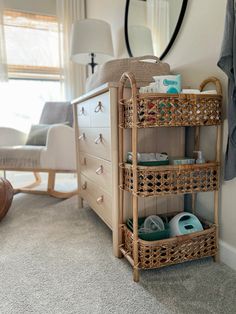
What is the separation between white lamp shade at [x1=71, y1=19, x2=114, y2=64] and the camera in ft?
6.81

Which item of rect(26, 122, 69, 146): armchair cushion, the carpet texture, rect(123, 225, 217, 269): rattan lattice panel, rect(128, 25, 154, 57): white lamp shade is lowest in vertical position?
the carpet texture

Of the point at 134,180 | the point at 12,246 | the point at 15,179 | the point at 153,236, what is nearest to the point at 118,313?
the point at 153,236

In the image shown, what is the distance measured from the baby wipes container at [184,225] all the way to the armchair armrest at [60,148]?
1.11 m

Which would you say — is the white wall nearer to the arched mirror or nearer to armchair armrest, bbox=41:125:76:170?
the arched mirror

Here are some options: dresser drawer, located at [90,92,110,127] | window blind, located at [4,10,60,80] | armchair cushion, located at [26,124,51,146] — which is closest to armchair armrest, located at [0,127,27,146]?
armchair cushion, located at [26,124,51,146]

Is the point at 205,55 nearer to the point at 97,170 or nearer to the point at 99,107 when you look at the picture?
the point at 99,107

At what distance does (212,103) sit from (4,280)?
1.10 meters

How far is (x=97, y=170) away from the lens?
1357mm

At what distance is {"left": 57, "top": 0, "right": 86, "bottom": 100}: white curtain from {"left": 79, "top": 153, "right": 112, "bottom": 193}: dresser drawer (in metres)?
1.39

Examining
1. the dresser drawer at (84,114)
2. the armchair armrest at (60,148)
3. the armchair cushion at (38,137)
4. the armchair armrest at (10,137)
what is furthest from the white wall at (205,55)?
the armchair armrest at (10,137)

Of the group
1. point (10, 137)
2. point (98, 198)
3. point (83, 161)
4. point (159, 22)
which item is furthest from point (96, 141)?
point (10, 137)

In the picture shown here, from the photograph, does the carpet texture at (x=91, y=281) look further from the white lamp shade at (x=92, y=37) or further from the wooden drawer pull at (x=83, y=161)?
the white lamp shade at (x=92, y=37)

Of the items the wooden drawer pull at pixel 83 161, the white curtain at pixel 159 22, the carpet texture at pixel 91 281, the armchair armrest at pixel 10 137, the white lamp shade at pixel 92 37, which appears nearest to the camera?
the carpet texture at pixel 91 281

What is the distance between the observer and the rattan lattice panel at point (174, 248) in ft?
3.26
